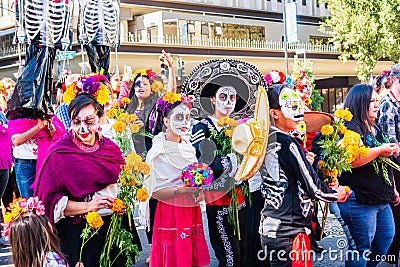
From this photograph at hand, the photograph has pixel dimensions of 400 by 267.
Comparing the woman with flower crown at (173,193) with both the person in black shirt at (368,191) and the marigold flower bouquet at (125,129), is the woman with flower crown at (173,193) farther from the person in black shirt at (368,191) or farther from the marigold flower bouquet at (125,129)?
the person in black shirt at (368,191)

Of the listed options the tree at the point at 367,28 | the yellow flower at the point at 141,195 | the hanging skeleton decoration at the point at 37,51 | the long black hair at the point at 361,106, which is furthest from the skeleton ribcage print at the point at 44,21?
the tree at the point at 367,28

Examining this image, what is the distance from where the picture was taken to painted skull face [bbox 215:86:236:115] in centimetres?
521

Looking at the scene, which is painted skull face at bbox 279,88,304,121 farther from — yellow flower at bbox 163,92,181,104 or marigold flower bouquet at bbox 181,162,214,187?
yellow flower at bbox 163,92,181,104

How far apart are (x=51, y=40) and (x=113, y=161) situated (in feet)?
4.46

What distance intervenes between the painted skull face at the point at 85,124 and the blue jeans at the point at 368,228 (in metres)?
2.17

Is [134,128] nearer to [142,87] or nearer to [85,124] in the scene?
[85,124]

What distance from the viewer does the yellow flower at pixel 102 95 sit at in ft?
15.3

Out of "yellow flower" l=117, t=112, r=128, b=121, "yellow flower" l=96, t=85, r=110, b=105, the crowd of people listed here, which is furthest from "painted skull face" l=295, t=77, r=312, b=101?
"yellow flower" l=96, t=85, r=110, b=105

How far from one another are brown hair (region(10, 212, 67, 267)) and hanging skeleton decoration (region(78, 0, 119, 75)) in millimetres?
2858

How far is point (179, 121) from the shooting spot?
5109 millimetres

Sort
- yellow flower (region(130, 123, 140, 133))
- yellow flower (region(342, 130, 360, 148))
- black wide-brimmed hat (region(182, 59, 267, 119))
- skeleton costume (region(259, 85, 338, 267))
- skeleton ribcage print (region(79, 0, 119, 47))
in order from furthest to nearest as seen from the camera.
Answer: skeleton ribcage print (region(79, 0, 119, 47)), black wide-brimmed hat (region(182, 59, 267, 119)), yellow flower (region(130, 123, 140, 133)), yellow flower (region(342, 130, 360, 148)), skeleton costume (region(259, 85, 338, 267))

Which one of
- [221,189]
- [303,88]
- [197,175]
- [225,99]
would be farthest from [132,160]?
[303,88]

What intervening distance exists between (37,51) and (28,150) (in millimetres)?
1110

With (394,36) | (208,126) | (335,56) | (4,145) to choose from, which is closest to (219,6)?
(335,56)
